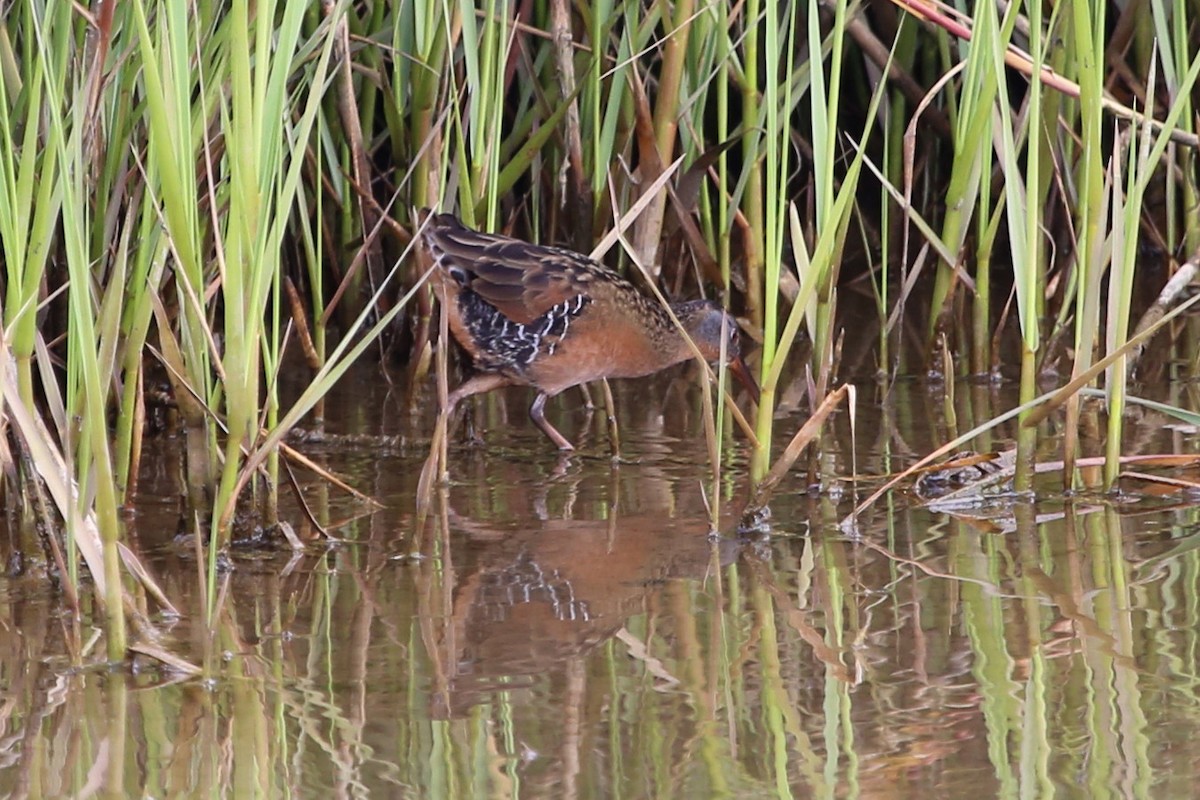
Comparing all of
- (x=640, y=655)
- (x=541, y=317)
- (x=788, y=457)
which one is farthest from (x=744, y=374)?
(x=640, y=655)

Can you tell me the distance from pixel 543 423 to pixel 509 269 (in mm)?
373

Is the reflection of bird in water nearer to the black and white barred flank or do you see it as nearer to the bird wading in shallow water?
the bird wading in shallow water

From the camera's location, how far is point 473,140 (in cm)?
357

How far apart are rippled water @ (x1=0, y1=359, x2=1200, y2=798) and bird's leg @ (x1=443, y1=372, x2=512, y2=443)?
20.7 inches

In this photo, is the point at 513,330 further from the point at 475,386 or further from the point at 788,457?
the point at 788,457

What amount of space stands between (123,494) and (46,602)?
1.37 feet

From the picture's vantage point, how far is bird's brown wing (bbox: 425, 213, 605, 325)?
3949 millimetres

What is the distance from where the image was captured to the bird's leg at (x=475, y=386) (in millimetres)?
4137

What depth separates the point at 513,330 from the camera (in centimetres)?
416

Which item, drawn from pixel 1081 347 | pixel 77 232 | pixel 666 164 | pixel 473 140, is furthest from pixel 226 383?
pixel 666 164

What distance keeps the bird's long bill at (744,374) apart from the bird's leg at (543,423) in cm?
48

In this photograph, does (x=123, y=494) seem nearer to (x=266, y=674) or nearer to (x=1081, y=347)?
(x=266, y=674)

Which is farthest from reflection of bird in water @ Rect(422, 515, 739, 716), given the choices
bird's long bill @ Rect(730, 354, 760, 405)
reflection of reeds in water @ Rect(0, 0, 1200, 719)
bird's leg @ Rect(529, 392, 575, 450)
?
bird's long bill @ Rect(730, 354, 760, 405)

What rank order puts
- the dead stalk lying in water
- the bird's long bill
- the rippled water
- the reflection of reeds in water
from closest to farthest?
the rippled water, the reflection of reeds in water, the dead stalk lying in water, the bird's long bill
